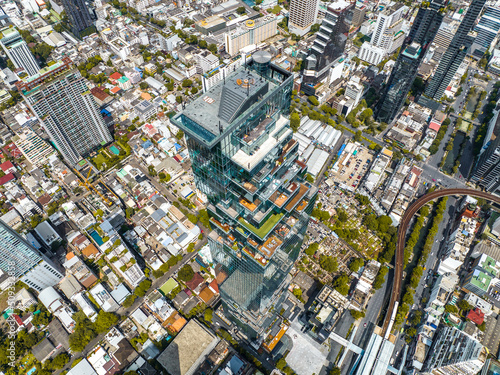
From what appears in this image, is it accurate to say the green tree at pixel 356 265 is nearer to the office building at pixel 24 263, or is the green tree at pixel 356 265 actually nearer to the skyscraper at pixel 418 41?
the skyscraper at pixel 418 41

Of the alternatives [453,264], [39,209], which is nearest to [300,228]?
[453,264]

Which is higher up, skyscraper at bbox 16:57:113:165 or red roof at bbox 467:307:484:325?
skyscraper at bbox 16:57:113:165

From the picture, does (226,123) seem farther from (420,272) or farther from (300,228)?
(420,272)

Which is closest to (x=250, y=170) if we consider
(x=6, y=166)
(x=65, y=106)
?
(x=65, y=106)

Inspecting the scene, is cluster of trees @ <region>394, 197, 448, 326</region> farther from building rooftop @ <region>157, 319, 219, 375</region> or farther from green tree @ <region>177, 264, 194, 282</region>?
green tree @ <region>177, 264, 194, 282</region>

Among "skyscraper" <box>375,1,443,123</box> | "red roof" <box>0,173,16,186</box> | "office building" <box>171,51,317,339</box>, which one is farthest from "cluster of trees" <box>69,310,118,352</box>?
"skyscraper" <box>375,1,443,123</box>

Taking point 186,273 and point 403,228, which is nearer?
point 186,273

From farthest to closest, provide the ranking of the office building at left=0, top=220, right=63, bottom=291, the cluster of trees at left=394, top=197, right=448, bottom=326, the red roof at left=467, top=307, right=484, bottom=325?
the cluster of trees at left=394, top=197, right=448, bottom=326, the red roof at left=467, top=307, right=484, bottom=325, the office building at left=0, top=220, right=63, bottom=291

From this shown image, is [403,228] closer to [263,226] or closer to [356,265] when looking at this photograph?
[356,265]
